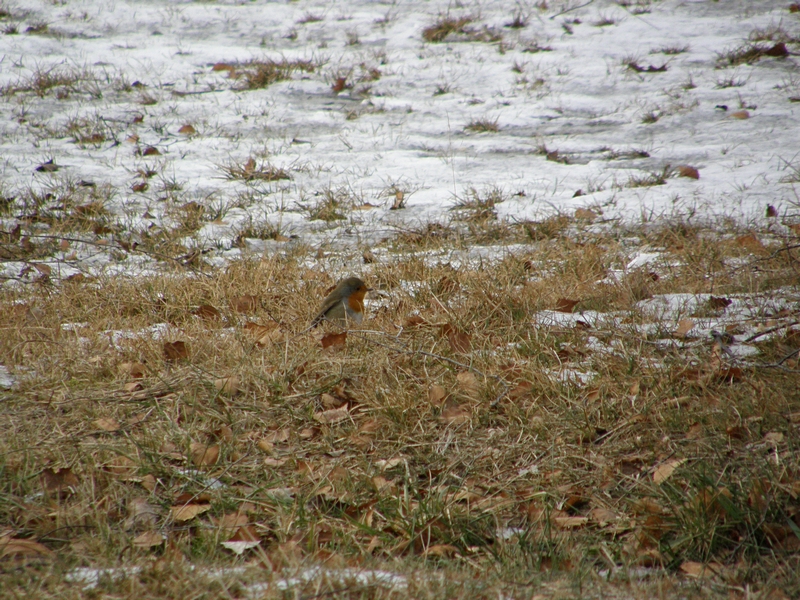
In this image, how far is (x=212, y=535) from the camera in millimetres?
2258

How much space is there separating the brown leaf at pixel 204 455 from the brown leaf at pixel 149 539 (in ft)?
1.37

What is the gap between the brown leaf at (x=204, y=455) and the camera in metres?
2.69

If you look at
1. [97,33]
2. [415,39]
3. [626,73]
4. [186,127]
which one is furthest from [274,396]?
[97,33]

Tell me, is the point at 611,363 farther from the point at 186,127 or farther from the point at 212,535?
the point at 186,127

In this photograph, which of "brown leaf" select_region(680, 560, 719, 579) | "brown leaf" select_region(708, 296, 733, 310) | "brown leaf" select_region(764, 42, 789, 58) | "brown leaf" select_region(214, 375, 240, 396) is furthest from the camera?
"brown leaf" select_region(764, 42, 789, 58)

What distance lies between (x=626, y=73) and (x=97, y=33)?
26.7 ft

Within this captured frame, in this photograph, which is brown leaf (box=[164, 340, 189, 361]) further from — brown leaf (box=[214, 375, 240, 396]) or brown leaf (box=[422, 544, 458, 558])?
brown leaf (box=[422, 544, 458, 558])

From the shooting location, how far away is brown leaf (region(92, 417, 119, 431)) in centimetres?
290

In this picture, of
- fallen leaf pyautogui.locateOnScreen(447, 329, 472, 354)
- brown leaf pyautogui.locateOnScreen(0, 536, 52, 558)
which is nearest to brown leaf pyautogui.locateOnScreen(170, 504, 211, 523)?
brown leaf pyautogui.locateOnScreen(0, 536, 52, 558)

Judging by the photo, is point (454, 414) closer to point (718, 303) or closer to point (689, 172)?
point (718, 303)

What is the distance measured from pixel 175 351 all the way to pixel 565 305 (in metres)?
2.40

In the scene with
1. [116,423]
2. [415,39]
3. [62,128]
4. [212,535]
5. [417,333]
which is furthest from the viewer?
Result: [415,39]

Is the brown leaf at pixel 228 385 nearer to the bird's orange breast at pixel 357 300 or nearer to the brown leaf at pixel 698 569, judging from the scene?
the bird's orange breast at pixel 357 300

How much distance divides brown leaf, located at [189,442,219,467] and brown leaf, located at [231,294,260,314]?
1.74 meters
